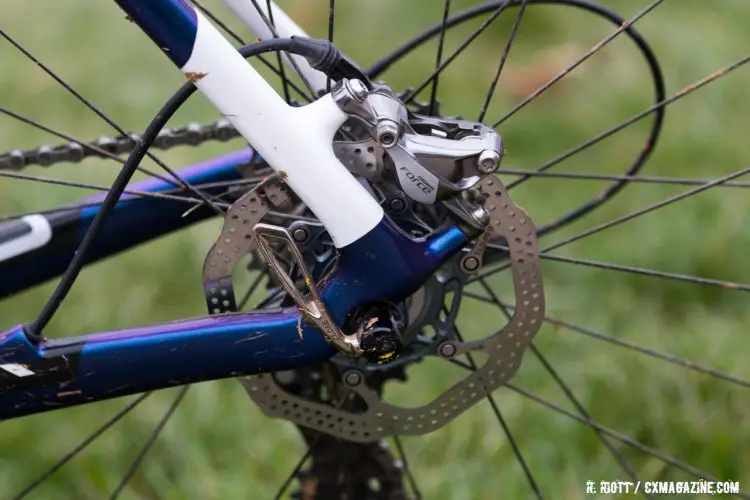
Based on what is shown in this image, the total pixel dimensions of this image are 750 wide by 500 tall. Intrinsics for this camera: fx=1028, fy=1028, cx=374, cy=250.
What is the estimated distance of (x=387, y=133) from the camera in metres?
1.20

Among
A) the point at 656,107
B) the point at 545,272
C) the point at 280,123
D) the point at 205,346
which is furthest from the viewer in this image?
the point at 545,272

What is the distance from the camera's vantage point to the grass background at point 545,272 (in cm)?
204

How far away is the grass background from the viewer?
204 cm

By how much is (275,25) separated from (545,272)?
133cm

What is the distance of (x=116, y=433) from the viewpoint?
84.7 inches

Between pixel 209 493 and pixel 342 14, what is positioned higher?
pixel 342 14

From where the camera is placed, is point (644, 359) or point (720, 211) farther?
point (720, 211)

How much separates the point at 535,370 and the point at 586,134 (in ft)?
3.48

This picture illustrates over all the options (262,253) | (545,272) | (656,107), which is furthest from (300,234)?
(545,272)

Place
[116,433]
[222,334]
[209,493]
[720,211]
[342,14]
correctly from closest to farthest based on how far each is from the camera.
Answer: [222,334] → [209,493] → [116,433] → [720,211] → [342,14]

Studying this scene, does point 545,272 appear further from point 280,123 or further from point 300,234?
point 280,123

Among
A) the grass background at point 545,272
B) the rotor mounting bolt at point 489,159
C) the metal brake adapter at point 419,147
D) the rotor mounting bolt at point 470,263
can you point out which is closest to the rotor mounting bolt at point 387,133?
the metal brake adapter at point 419,147

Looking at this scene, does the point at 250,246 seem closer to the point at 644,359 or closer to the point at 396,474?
the point at 396,474

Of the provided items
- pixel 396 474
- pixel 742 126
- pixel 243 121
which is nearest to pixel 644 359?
pixel 396 474
